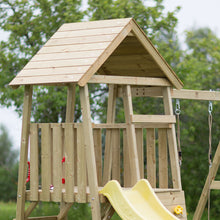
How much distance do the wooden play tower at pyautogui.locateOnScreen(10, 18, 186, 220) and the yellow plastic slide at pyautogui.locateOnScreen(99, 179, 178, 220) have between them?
0.16 metres

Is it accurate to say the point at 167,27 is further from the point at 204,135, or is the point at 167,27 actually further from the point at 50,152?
the point at 50,152

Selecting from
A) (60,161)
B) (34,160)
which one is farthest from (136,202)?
(34,160)

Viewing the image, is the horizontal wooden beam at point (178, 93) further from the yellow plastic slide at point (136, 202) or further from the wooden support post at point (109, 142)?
the yellow plastic slide at point (136, 202)

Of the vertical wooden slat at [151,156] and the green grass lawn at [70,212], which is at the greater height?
the vertical wooden slat at [151,156]

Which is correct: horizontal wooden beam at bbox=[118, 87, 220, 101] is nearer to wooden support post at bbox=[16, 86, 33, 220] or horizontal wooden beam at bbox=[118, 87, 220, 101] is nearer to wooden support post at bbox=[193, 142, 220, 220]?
wooden support post at bbox=[193, 142, 220, 220]

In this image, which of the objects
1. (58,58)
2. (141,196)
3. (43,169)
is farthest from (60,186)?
(58,58)

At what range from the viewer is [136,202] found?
632cm

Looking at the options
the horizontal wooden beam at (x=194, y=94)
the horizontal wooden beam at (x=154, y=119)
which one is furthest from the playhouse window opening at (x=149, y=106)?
the horizontal wooden beam at (x=154, y=119)

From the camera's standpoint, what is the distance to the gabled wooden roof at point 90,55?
6391 millimetres

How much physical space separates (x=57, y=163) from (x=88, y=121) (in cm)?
84

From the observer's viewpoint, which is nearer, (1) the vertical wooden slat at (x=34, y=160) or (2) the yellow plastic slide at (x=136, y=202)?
(2) the yellow plastic slide at (x=136, y=202)

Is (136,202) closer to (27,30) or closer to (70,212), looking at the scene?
(70,212)

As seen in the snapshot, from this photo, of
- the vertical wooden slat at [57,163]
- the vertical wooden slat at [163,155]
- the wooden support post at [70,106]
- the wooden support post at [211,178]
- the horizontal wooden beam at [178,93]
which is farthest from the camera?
the wooden support post at [211,178]

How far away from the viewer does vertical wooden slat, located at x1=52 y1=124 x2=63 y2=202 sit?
6648 mm
